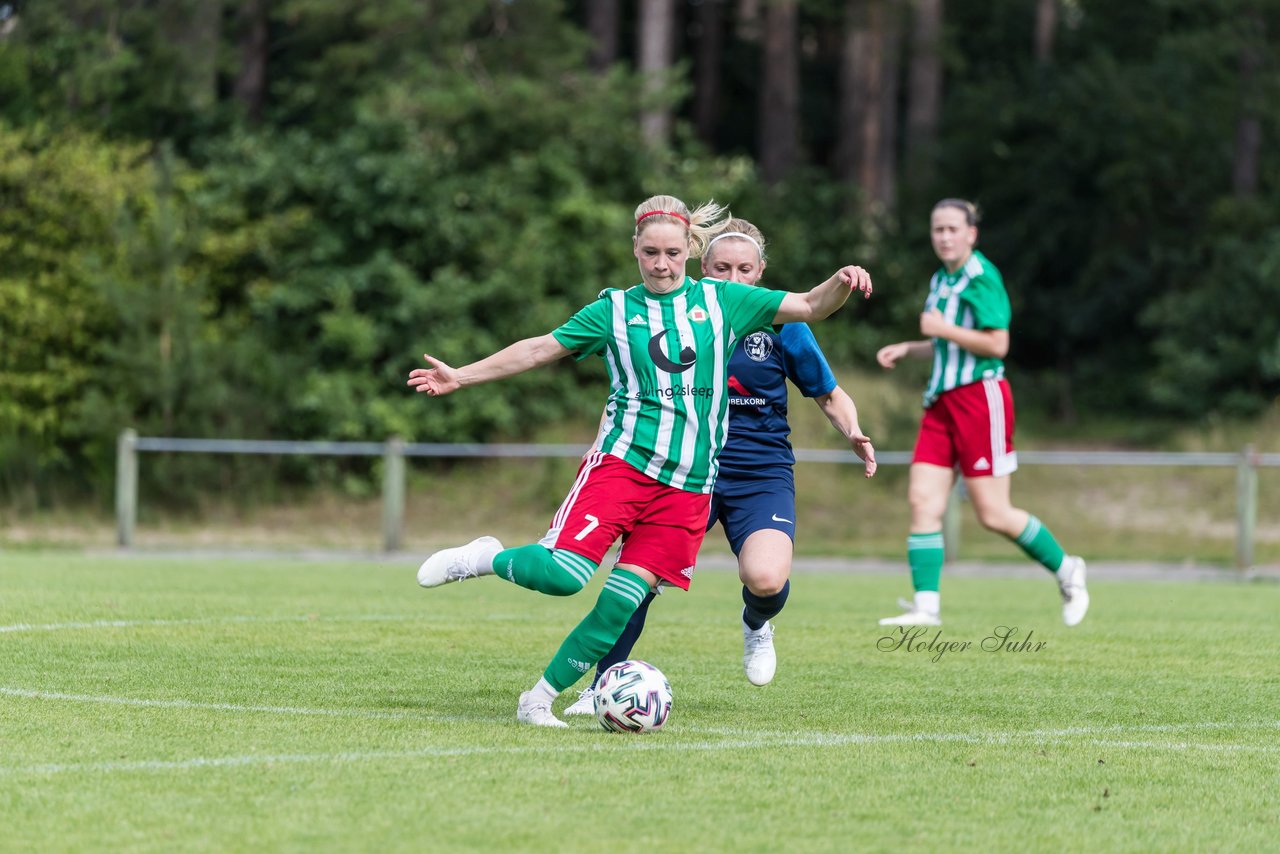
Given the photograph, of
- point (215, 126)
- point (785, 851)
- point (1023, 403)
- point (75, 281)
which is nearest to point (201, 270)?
point (75, 281)

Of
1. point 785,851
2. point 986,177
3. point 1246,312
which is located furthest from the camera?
point 986,177

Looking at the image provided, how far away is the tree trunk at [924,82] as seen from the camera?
3045 centimetres

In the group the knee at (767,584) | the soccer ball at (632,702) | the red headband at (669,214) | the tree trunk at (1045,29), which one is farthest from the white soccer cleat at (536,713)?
the tree trunk at (1045,29)

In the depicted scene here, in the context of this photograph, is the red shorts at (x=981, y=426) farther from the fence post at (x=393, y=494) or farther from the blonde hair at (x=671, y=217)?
the fence post at (x=393, y=494)

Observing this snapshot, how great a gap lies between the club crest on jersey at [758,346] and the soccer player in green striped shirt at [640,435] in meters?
0.83

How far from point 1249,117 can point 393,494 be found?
1579 cm

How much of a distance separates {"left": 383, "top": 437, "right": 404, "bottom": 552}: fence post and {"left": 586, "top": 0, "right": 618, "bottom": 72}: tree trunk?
13.4 m

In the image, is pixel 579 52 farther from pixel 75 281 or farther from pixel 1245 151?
pixel 1245 151

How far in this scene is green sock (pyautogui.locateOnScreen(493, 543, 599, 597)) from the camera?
18.6 ft

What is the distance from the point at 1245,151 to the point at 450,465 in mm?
13741

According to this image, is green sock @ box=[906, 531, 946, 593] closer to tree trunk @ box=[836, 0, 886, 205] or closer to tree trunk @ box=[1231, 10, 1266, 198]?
tree trunk @ box=[1231, 10, 1266, 198]

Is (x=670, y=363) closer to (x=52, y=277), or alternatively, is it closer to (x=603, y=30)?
(x=52, y=277)

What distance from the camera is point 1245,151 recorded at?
87.2ft

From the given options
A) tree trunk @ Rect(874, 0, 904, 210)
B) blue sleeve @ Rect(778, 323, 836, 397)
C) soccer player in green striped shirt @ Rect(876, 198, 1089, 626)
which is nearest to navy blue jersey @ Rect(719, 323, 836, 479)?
blue sleeve @ Rect(778, 323, 836, 397)
